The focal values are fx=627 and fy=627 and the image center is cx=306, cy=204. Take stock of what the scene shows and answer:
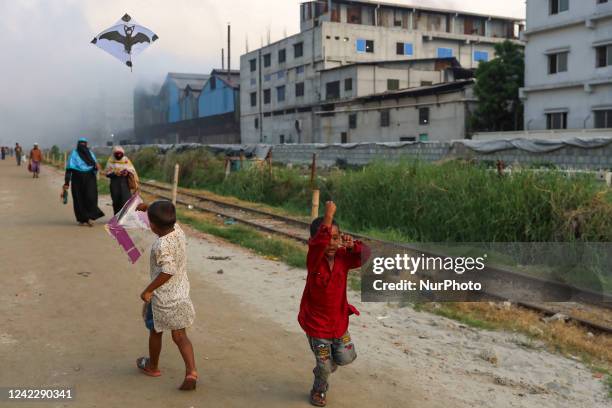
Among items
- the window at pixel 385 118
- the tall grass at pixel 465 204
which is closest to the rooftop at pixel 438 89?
the window at pixel 385 118

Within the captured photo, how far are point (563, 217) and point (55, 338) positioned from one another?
734 cm

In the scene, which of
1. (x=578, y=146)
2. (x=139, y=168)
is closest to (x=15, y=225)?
(x=578, y=146)

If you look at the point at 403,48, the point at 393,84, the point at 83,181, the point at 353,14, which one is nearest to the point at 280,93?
the point at 353,14

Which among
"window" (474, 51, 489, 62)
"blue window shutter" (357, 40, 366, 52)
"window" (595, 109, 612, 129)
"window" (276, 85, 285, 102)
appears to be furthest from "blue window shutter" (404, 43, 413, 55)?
"window" (595, 109, 612, 129)

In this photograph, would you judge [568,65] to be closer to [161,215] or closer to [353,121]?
[353,121]

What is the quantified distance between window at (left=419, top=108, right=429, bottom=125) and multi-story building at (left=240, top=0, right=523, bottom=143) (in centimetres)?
878

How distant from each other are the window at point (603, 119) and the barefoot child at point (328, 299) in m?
30.9

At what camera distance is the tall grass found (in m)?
9.52

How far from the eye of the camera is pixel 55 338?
18.0 feet

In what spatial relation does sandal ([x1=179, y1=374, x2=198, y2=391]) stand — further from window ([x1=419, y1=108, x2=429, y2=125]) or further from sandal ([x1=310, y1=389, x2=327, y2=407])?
window ([x1=419, y1=108, x2=429, y2=125])

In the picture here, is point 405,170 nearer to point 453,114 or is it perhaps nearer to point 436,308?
point 436,308

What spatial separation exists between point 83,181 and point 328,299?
32.3 feet

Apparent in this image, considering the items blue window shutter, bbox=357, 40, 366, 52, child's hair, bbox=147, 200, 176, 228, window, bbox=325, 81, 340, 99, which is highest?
blue window shutter, bbox=357, 40, 366, 52

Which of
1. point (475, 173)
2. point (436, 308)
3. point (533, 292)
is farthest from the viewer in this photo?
point (475, 173)
